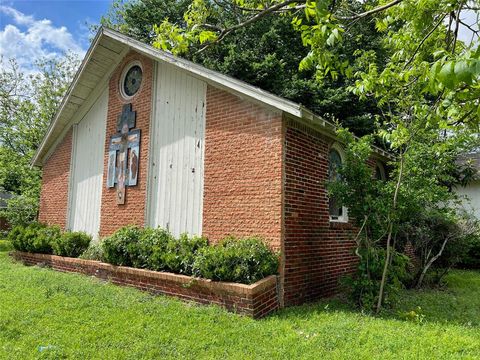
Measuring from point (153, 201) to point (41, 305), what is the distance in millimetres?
3765

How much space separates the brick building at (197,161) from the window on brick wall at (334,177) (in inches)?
1.6

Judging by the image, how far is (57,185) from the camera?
1284cm

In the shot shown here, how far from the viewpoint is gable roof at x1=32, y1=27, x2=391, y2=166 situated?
23.4 ft

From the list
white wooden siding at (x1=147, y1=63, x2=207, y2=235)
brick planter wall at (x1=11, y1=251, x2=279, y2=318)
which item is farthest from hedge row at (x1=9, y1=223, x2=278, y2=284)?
white wooden siding at (x1=147, y1=63, x2=207, y2=235)

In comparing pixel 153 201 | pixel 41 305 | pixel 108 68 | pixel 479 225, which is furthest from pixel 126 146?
pixel 479 225

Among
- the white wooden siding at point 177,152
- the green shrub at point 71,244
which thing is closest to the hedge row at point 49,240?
the green shrub at point 71,244

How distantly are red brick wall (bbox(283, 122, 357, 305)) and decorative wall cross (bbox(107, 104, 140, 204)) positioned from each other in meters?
4.56

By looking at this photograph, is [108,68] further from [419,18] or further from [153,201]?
[419,18]

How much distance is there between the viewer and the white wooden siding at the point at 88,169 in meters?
11.2

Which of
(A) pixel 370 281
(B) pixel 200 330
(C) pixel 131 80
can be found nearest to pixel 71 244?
(C) pixel 131 80

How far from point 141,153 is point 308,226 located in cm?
487

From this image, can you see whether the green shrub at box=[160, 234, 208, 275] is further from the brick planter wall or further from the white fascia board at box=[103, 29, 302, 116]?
the white fascia board at box=[103, 29, 302, 116]

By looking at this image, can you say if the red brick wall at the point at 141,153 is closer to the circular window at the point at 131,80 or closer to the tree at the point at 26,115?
the circular window at the point at 131,80

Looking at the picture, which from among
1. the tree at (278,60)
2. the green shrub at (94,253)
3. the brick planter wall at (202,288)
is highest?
the tree at (278,60)
